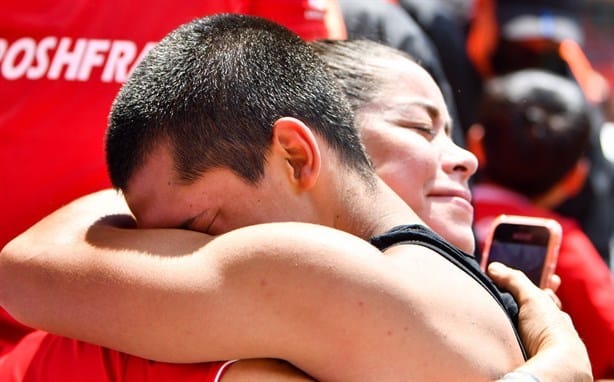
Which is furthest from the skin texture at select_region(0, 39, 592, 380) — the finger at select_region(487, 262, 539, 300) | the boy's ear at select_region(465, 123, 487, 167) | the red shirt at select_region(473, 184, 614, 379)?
the boy's ear at select_region(465, 123, 487, 167)

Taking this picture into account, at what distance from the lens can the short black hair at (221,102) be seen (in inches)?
53.7

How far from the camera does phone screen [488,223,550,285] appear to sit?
5.79 ft

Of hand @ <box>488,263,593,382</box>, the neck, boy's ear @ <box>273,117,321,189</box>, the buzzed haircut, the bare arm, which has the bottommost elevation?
hand @ <box>488,263,593,382</box>

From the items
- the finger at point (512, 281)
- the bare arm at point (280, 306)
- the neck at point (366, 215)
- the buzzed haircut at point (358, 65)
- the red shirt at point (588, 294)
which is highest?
the buzzed haircut at point (358, 65)

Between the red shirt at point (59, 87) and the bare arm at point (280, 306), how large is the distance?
1.25 feet

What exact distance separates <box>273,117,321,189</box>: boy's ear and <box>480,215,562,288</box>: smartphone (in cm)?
51

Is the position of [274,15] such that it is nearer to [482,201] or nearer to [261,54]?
[261,54]

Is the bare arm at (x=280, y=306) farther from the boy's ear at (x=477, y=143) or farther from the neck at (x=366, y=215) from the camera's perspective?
the boy's ear at (x=477, y=143)

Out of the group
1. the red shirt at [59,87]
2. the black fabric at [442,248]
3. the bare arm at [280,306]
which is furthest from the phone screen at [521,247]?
the red shirt at [59,87]

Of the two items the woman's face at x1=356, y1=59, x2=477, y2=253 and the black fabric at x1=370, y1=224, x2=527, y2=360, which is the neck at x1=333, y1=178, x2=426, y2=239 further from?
the woman's face at x1=356, y1=59, x2=477, y2=253

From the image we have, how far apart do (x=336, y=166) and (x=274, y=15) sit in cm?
53

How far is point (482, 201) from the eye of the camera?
2984mm

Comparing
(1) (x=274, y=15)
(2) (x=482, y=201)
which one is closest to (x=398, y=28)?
(1) (x=274, y=15)

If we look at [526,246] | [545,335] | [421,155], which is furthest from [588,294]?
[545,335]
